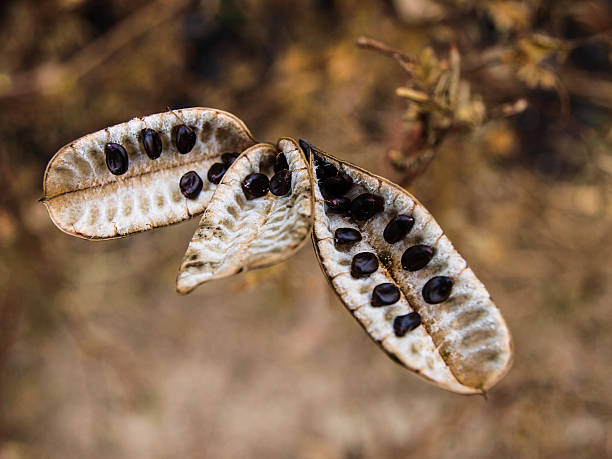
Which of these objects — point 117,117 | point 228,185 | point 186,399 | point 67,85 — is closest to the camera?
point 228,185

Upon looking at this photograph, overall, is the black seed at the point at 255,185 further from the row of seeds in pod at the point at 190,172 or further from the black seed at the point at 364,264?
the black seed at the point at 364,264

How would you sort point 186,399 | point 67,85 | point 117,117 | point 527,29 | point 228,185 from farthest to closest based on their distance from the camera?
point 186,399 → point 117,117 → point 67,85 → point 527,29 → point 228,185

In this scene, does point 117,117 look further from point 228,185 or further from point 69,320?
point 228,185

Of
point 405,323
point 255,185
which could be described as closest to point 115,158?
point 255,185

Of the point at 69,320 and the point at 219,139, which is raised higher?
the point at 219,139

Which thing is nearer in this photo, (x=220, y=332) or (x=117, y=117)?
(x=117, y=117)

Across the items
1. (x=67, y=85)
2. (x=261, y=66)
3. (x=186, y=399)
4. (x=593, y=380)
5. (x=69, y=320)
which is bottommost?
(x=593, y=380)

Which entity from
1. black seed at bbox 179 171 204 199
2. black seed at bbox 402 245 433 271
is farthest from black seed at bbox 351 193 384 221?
black seed at bbox 179 171 204 199

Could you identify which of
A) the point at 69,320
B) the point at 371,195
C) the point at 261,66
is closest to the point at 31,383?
the point at 69,320

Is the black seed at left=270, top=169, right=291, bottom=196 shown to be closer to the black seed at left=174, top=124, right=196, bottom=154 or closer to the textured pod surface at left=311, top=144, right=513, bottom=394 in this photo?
the textured pod surface at left=311, top=144, right=513, bottom=394
